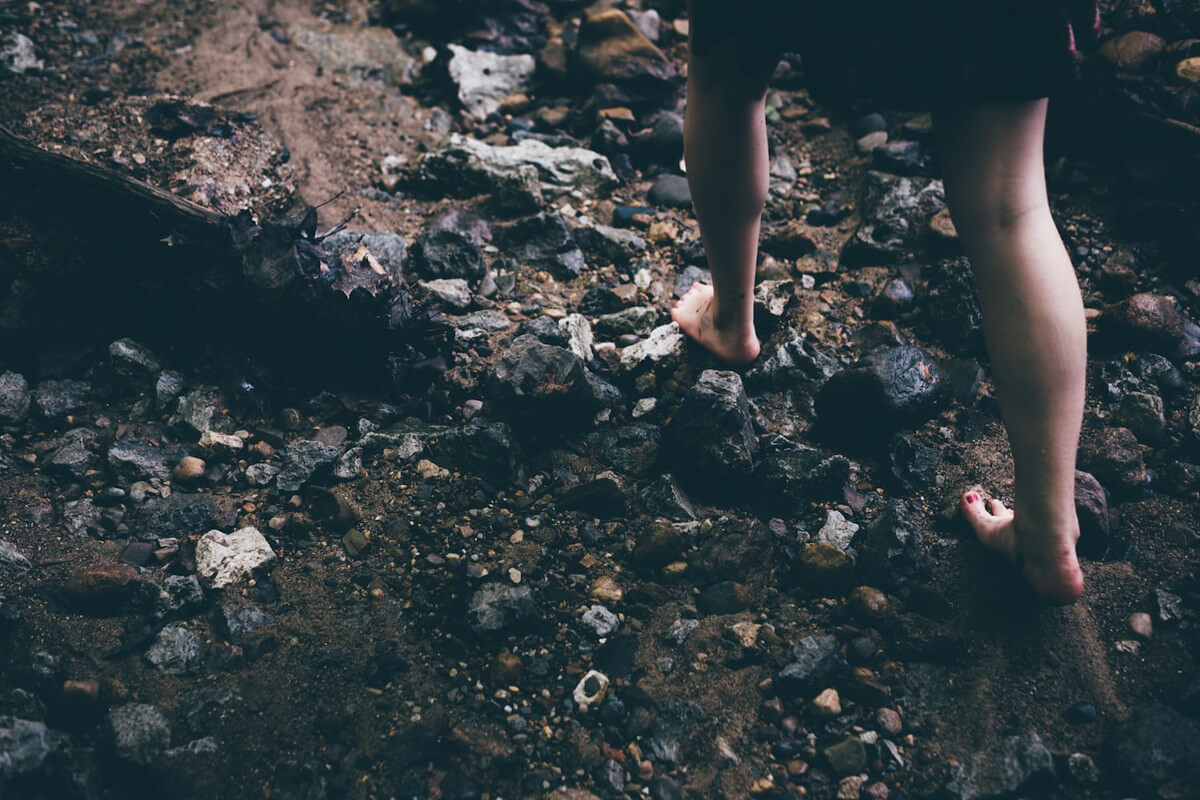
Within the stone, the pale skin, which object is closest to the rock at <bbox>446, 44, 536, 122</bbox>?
the stone

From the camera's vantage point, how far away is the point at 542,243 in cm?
240

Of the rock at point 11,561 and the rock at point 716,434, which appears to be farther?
the rock at point 716,434

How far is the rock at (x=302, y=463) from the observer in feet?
5.64

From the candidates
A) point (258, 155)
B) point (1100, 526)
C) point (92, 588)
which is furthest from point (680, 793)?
point (258, 155)

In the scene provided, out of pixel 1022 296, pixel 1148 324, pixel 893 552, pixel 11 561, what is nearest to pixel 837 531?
pixel 893 552

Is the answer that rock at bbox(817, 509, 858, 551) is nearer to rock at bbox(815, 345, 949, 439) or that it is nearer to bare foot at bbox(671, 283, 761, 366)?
rock at bbox(815, 345, 949, 439)

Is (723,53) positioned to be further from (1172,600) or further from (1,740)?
(1,740)

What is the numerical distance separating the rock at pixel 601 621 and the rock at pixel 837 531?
0.46m

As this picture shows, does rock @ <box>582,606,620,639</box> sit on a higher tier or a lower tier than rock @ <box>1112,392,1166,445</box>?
lower

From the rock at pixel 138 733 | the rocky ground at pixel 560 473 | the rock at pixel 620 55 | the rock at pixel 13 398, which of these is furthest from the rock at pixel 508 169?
the rock at pixel 138 733

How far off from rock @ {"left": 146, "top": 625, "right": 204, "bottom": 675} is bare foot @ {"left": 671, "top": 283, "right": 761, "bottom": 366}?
Answer: 127 centimetres

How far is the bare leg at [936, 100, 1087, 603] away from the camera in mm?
1271

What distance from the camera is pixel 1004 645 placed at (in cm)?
142

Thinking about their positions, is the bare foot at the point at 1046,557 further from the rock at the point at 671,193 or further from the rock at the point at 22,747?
the rock at the point at 22,747
